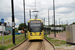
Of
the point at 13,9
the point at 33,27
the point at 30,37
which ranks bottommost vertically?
the point at 30,37

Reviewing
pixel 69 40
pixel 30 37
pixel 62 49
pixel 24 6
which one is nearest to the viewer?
pixel 62 49

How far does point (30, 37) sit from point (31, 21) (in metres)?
2.58

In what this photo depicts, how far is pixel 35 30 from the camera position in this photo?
21234 millimetres

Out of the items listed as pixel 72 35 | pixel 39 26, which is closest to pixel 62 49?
pixel 72 35

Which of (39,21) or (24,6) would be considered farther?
(24,6)

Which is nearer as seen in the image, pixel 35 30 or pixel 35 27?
pixel 35 30

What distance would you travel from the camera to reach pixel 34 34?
21.0 metres

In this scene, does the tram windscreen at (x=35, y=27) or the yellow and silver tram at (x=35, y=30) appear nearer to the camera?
the yellow and silver tram at (x=35, y=30)

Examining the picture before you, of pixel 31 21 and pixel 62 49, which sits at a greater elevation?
pixel 31 21

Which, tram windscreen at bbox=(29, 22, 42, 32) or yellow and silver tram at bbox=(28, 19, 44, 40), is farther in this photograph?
tram windscreen at bbox=(29, 22, 42, 32)

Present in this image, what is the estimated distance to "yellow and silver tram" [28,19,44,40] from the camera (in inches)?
824

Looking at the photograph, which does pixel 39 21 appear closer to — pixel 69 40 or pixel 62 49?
pixel 69 40

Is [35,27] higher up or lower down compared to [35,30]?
higher up

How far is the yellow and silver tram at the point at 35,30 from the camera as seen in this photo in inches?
824
